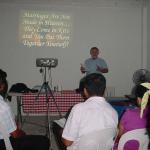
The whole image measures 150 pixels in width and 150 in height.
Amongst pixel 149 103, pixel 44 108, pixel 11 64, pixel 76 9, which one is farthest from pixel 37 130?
pixel 149 103

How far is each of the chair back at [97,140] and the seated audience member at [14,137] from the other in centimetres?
64

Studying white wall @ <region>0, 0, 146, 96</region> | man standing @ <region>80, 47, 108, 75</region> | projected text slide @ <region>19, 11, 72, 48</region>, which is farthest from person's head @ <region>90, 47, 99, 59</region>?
projected text slide @ <region>19, 11, 72, 48</region>

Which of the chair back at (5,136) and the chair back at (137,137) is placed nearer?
the chair back at (137,137)

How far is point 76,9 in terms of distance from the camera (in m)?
6.86

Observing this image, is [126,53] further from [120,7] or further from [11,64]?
[11,64]

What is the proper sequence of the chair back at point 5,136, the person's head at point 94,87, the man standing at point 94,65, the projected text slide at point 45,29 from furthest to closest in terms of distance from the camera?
1. the projected text slide at point 45,29
2. the man standing at point 94,65
3. the chair back at point 5,136
4. the person's head at point 94,87

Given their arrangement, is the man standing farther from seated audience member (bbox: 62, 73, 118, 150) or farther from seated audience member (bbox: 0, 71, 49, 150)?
seated audience member (bbox: 62, 73, 118, 150)

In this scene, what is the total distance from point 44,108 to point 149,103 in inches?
148

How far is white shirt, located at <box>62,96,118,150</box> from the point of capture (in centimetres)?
209

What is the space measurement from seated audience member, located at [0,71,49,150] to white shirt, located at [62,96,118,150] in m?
0.53

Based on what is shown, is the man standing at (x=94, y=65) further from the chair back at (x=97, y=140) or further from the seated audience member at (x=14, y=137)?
the chair back at (x=97, y=140)

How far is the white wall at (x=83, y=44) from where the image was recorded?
6734 millimetres

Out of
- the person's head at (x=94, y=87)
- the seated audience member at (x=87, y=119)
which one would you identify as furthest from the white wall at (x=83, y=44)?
the seated audience member at (x=87, y=119)

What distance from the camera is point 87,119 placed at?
2096 mm
